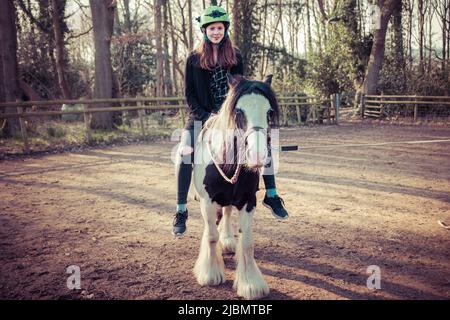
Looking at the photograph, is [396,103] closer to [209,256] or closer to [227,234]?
[227,234]

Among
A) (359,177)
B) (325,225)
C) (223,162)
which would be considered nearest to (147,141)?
(359,177)

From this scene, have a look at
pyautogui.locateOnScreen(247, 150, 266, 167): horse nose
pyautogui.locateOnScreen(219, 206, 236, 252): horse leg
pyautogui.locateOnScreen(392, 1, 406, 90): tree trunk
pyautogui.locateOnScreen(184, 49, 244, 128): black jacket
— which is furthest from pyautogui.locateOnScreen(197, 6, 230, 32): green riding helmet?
pyautogui.locateOnScreen(392, 1, 406, 90): tree trunk

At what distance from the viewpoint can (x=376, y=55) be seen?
19172 mm

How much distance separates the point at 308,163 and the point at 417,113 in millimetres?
11878

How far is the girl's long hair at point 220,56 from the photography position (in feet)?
10.7

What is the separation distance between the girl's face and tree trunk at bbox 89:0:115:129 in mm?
10342

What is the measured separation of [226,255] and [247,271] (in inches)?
36.8

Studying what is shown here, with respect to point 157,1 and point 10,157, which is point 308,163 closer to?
point 10,157

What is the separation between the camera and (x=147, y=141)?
12672mm

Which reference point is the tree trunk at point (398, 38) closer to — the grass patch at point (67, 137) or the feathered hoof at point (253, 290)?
the grass patch at point (67, 137)

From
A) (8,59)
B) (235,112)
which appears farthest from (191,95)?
(8,59)

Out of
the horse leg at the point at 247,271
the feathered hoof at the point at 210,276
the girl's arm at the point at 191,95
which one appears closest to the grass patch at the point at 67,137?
the girl's arm at the point at 191,95

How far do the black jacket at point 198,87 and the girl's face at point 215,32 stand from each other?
0.23m

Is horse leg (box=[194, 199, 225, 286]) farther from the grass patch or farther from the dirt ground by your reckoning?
the grass patch
